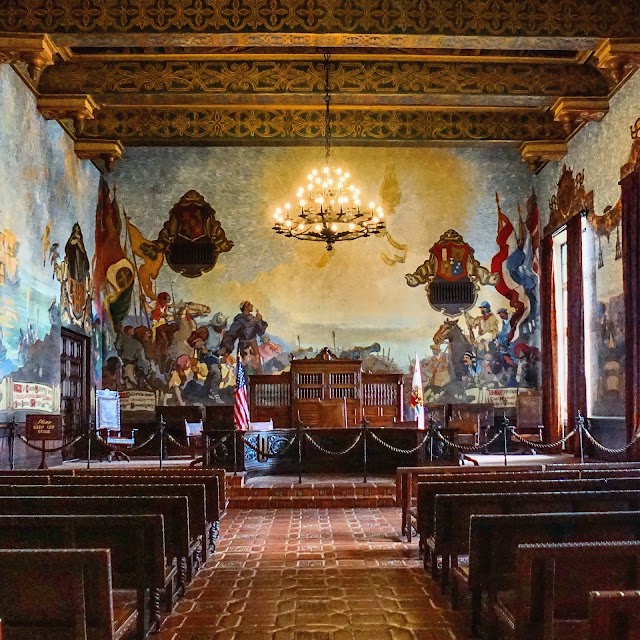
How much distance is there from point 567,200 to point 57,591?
15397mm

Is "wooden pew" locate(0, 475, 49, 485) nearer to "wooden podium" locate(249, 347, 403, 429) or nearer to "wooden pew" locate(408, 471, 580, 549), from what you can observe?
"wooden pew" locate(408, 471, 580, 549)

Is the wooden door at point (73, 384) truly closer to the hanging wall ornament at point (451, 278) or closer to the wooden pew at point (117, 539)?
the hanging wall ornament at point (451, 278)

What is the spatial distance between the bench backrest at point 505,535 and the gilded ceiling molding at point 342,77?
445 inches

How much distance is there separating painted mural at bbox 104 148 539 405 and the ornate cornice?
14.9 ft

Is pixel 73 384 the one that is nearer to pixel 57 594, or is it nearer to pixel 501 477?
pixel 501 477

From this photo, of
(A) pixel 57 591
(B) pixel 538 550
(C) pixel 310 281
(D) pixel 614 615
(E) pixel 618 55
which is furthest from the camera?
(C) pixel 310 281

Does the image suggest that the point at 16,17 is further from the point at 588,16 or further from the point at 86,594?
the point at 86,594

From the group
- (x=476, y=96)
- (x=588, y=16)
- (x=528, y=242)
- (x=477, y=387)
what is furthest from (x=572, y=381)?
(x=588, y=16)

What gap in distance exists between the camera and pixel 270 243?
736 inches

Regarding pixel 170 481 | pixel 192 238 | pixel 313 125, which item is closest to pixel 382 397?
pixel 192 238

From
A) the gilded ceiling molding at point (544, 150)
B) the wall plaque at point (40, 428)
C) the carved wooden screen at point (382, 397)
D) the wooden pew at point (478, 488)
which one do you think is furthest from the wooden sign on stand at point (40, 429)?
the gilded ceiling molding at point (544, 150)

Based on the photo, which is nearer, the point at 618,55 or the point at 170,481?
the point at 170,481

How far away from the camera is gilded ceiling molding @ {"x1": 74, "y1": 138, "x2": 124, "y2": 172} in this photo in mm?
16719

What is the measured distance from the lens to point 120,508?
16.9 ft
